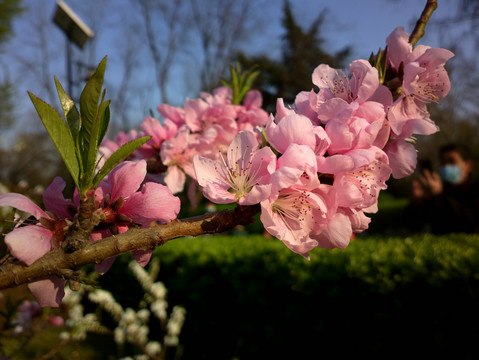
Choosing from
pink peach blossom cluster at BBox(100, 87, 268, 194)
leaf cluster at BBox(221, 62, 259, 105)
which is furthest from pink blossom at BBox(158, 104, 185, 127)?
leaf cluster at BBox(221, 62, 259, 105)

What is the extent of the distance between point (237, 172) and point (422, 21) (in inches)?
26.0

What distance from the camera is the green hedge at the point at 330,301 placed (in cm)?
329

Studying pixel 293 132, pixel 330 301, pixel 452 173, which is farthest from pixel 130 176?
pixel 452 173

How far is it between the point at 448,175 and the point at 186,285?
5.41 metres

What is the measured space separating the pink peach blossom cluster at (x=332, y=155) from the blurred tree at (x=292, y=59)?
2355cm

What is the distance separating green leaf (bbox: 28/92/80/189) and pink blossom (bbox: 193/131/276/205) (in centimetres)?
27

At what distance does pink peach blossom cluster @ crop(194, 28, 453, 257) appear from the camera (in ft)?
2.50

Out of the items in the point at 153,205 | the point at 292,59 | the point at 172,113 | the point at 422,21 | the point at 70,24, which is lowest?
the point at 153,205

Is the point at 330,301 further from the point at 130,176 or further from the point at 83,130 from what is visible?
the point at 83,130

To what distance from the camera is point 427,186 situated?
22.2 ft

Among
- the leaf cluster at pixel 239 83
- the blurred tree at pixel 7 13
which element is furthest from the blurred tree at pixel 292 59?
the leaf cluster at pixel 239 83

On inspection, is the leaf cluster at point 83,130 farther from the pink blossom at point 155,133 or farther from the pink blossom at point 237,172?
the pink blossom at point 155,133

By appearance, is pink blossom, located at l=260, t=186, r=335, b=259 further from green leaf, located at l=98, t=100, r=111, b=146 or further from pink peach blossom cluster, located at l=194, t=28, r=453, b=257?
green leaf, located at l=98, t=100, r=111, b=146

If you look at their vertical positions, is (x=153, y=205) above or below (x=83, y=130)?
below
